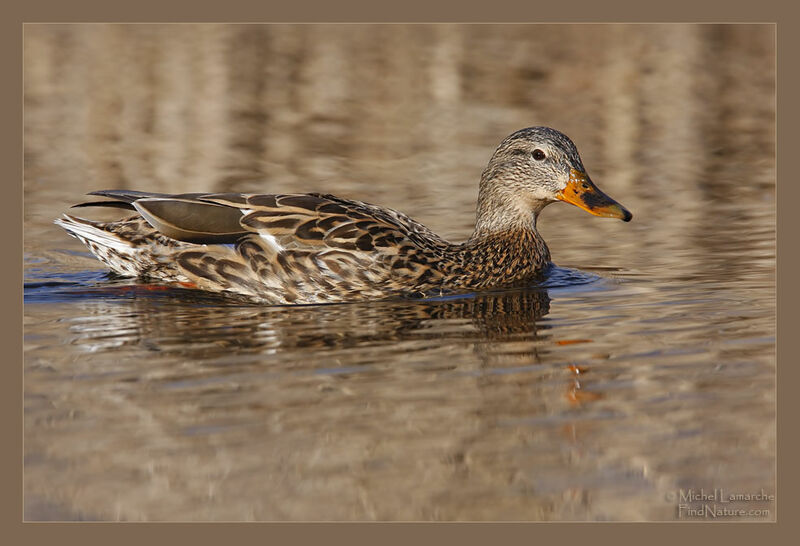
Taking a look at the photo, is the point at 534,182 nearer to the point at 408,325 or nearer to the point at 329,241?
the point at 329,241

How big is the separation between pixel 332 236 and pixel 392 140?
7.04 m

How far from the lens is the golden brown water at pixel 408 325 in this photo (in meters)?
6.34

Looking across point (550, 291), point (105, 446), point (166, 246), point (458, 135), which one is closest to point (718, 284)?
point (550, 291)

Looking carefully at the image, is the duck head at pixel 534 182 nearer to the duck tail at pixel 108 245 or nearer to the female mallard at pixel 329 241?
the female mallard at pixel 329 241

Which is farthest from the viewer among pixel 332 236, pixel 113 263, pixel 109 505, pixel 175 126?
pixel 175 126

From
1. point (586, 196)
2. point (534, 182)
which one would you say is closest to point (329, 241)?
point (534, 182)

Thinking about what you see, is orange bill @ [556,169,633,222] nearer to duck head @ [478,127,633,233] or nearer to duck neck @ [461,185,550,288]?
duck head @ [478,127,633,233]

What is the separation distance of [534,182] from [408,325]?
241 centimetres

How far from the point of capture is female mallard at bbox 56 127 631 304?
10.3 m

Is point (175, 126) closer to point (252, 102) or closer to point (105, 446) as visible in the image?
point (252, 102)

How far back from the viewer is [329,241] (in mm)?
10352

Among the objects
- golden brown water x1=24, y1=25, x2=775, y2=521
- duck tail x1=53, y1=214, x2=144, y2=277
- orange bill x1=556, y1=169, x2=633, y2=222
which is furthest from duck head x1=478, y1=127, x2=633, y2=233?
duck tail x1=53, y1=214, x2=144, y2=277

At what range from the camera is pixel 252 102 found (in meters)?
18.9

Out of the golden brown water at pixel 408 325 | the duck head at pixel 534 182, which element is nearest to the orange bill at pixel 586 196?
the duck head at pixel 534 182
